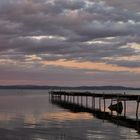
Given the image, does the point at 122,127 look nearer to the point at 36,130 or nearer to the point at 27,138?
the point at 36,130

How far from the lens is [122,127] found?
139 ft

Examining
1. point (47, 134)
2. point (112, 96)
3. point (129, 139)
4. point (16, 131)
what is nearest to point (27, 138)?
point (47, 134)

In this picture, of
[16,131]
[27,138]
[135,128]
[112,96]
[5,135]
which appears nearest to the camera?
[27,138]

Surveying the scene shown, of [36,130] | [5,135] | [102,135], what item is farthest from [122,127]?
[5,135]

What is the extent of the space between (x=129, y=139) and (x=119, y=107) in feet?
106

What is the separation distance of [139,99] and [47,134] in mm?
19659

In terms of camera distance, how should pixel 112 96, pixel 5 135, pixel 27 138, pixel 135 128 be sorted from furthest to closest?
pixel 112 96 → pixel 135 128 → pixel 5 135 → pixel 27 138

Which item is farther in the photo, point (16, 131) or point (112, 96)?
point (112, 96)

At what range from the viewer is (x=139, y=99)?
50906 millimetres

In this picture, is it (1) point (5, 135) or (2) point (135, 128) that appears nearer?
(1) point (5, 135)

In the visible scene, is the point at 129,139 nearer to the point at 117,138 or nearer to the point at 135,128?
the point at 117,138

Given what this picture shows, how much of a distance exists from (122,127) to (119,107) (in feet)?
75.5

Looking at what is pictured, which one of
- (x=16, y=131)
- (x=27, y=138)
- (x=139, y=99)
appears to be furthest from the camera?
(x=139, y=99)

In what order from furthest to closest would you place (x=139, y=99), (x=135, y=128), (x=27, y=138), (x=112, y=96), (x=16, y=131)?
(x=112, y=96) < (x=139, y=99) < (x=135, y=128) < (x=16, y=131) < (x=27, y=138)
